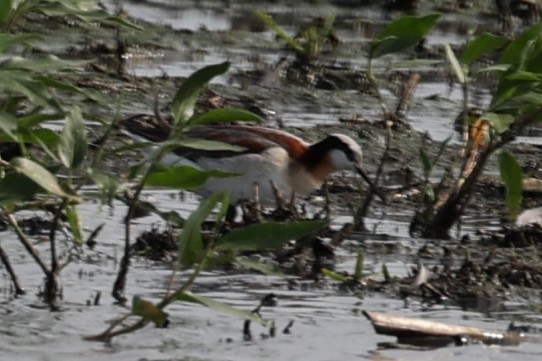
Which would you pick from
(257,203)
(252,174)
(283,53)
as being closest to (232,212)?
(252,174)

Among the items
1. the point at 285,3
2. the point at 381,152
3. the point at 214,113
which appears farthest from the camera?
the point at 285,3

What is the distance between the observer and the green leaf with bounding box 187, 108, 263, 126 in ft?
23.1

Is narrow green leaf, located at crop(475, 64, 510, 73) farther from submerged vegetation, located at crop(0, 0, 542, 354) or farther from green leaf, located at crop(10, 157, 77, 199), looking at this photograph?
green leaf, located at crop(10, 157, 77, 199)

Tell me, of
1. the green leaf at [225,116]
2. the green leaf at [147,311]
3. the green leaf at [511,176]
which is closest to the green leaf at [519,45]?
the green leaf at [511,176]

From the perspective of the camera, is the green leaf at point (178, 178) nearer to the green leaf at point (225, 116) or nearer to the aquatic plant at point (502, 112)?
the green leaf at point (225, 116)

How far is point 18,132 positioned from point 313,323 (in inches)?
59.9

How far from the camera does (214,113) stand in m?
7.12

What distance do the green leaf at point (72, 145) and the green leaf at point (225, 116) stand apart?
1.48 feet

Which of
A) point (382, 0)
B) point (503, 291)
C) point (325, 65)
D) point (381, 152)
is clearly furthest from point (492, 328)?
point (382, 0)

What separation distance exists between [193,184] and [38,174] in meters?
0.67

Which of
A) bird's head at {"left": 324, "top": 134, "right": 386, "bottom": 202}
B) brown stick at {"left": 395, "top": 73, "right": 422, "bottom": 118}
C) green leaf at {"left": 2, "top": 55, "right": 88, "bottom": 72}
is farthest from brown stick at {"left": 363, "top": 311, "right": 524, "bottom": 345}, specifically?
brown stick at {"left": 395, "top": 73, "right": 422, "bottom": 118}

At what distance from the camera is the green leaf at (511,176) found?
870 cm

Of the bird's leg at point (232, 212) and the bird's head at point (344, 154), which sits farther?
the bird's head at point (344, 154)

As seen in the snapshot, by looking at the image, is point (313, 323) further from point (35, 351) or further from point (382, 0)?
point (382, 0)
